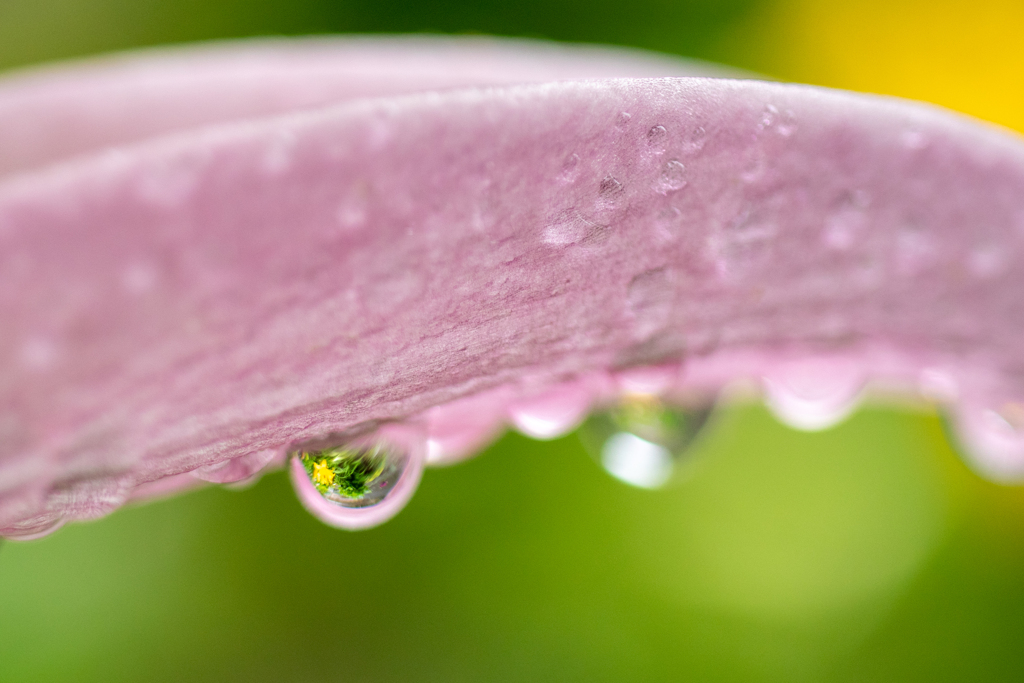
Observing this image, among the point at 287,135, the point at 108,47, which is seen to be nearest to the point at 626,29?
the point at 108,47

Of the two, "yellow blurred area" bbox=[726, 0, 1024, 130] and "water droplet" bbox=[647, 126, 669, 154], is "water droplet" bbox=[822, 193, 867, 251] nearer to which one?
"water droplet" bbox=[647, 126, 669, 154]

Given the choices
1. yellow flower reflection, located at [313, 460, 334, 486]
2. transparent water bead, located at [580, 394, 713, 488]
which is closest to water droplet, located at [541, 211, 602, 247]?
yellow flower reflection, located at [313, 460, 334, 486]

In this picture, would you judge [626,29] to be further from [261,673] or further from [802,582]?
[261,673]

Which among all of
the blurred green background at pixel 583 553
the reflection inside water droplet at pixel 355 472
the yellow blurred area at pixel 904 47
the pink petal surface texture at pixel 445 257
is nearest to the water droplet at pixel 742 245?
the pink petal surface texture at pixel 445 257

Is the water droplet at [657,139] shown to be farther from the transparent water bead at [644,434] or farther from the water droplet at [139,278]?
the transparent water bead at [644,434]

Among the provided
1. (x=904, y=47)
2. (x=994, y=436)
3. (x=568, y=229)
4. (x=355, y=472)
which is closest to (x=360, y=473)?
(x=355, y=472)

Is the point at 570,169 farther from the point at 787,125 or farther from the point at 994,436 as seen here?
the point at 994,436

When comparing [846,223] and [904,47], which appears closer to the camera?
[846,223]
